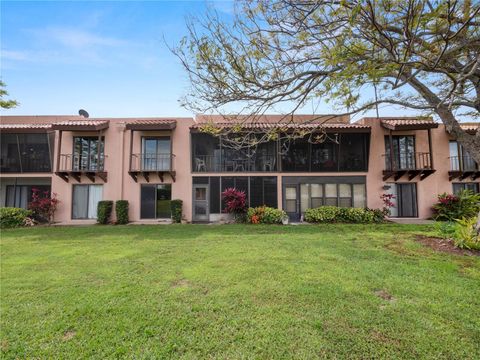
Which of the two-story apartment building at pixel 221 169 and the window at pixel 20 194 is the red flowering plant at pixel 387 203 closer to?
the two-story apartment building at pixel 221 169

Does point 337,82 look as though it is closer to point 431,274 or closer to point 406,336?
point 431,274

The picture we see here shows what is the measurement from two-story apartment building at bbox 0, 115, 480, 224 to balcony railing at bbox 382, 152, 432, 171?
5 cm

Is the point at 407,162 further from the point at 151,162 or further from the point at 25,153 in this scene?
the point at 25,153

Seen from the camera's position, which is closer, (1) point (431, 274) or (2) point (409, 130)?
(1) point (431, 274)

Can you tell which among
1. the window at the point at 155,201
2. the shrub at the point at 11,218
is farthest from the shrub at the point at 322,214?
the shrub at the point at 11,218

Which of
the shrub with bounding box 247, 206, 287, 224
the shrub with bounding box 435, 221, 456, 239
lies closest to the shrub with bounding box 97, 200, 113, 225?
the shrub with bounding box 247, 206, 287, 224

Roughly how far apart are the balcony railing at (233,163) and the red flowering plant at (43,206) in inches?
327

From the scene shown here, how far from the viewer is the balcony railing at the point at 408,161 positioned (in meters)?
14.9

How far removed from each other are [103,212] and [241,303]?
12.8 m

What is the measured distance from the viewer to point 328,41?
5.54 meters

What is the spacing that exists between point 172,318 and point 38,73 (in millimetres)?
10743

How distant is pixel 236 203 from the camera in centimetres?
1403

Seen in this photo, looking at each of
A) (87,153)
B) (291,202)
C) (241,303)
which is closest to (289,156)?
(291,202)

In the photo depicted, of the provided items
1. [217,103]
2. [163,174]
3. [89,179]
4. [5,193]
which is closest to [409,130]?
[217,103]
